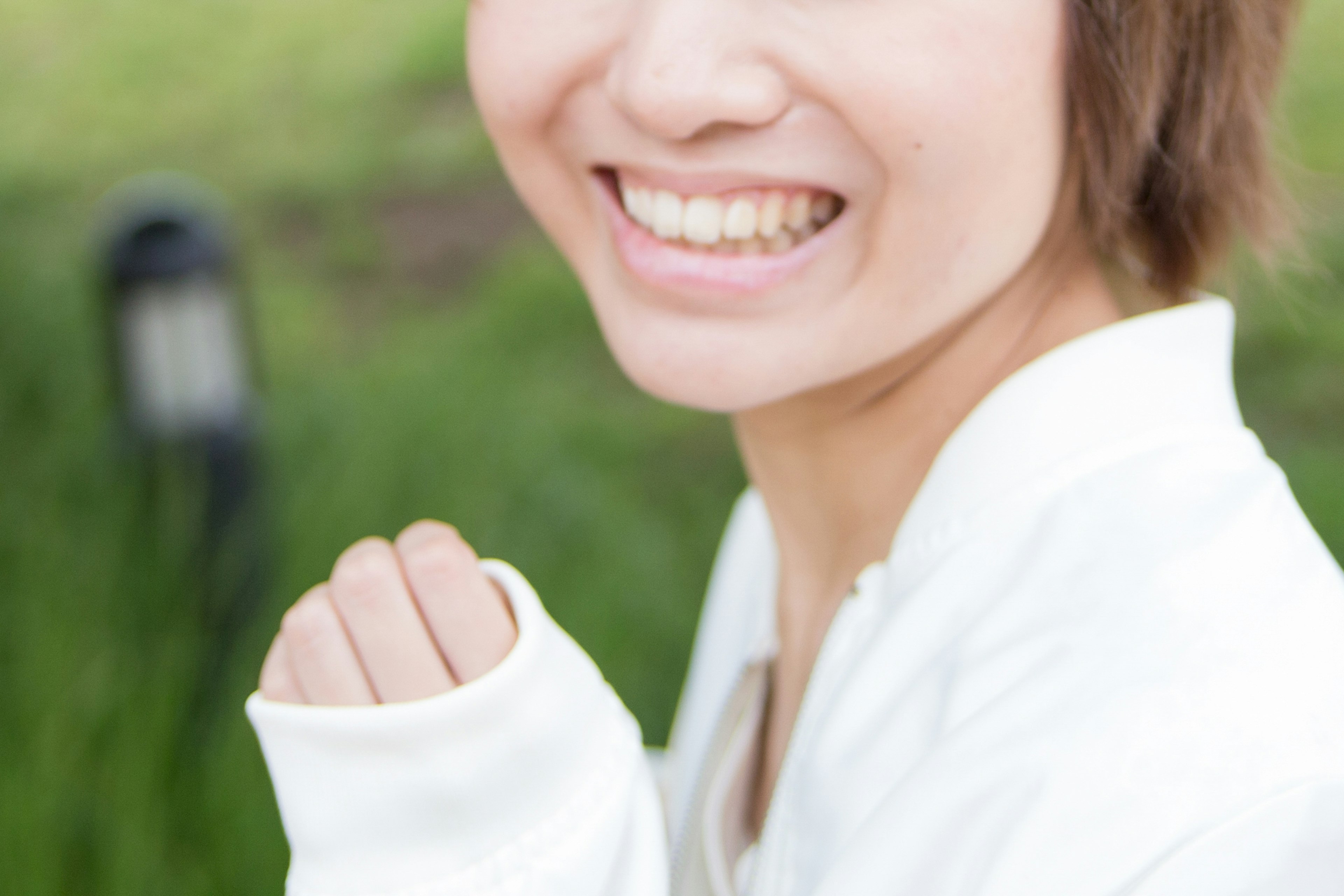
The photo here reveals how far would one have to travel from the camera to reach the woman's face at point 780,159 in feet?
3.11

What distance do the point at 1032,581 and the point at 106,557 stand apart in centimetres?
224

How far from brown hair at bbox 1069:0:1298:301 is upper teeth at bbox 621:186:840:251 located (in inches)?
8.7

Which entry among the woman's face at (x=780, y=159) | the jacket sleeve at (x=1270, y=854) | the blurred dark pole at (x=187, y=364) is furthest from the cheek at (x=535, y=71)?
the blurred dark pole at (x=187, y=364)

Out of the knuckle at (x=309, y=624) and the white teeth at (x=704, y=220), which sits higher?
the white teeth at (x=704, y=220)

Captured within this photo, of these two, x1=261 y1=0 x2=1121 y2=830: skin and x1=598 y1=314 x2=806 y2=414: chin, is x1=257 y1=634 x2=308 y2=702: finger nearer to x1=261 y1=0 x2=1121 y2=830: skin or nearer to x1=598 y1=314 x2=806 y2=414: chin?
x1=261 y1=0 x2=1121 y2=830: skin

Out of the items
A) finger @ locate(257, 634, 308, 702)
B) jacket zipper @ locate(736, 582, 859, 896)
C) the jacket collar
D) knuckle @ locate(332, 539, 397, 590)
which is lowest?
jacket zipper @ locate(736, 582, 859, 896)

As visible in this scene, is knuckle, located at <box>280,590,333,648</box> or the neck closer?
knuckle, located at <box>280,590,333,648</box>

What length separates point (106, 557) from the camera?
266 centimetres

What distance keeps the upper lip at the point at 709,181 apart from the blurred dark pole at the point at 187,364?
6.86 feet

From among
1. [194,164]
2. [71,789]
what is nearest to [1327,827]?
[71,789]

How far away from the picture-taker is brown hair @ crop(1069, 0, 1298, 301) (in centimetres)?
102

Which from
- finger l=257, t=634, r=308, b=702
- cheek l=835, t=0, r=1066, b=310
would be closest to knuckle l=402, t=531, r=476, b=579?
finger l=257, t=634, r=308, b=702

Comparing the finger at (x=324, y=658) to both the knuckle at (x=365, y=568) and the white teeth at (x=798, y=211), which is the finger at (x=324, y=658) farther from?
the white teeth at (x=798, y=211)

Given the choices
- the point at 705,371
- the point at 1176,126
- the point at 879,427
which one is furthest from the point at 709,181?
the point at 1176,126
